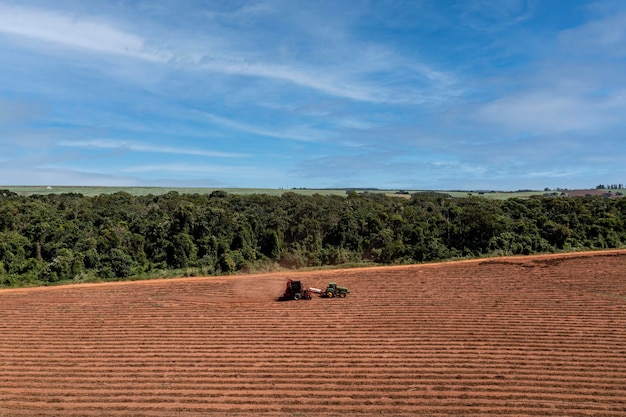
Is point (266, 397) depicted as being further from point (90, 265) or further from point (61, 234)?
point (61, 234)

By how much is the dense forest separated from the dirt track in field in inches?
261

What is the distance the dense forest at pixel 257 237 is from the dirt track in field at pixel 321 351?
6637 millimetres

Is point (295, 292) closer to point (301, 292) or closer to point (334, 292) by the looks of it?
point (301, 292)

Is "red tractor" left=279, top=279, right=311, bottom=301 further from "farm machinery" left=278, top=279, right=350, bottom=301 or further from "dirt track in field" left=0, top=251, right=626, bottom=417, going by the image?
"dirt track in field" left=0, top=251, right=626, bottom=417

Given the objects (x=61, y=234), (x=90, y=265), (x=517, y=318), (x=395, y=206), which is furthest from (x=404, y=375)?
(x=395, y=206)

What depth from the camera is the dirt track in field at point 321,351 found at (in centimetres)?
1240

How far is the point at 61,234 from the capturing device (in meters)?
35.4

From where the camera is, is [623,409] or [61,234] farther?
[61,234]

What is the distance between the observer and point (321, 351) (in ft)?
52.4

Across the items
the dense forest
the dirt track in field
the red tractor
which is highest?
the dense forest

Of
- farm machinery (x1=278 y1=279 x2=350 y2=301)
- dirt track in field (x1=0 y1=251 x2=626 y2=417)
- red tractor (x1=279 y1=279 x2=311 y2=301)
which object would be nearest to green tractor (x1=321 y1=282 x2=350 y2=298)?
farm machinery (x1=278 y1=279 x2=350 y2=301)

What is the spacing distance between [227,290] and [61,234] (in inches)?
724

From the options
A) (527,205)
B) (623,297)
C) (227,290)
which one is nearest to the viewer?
(623,297)

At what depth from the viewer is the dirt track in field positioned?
12.4 meters
